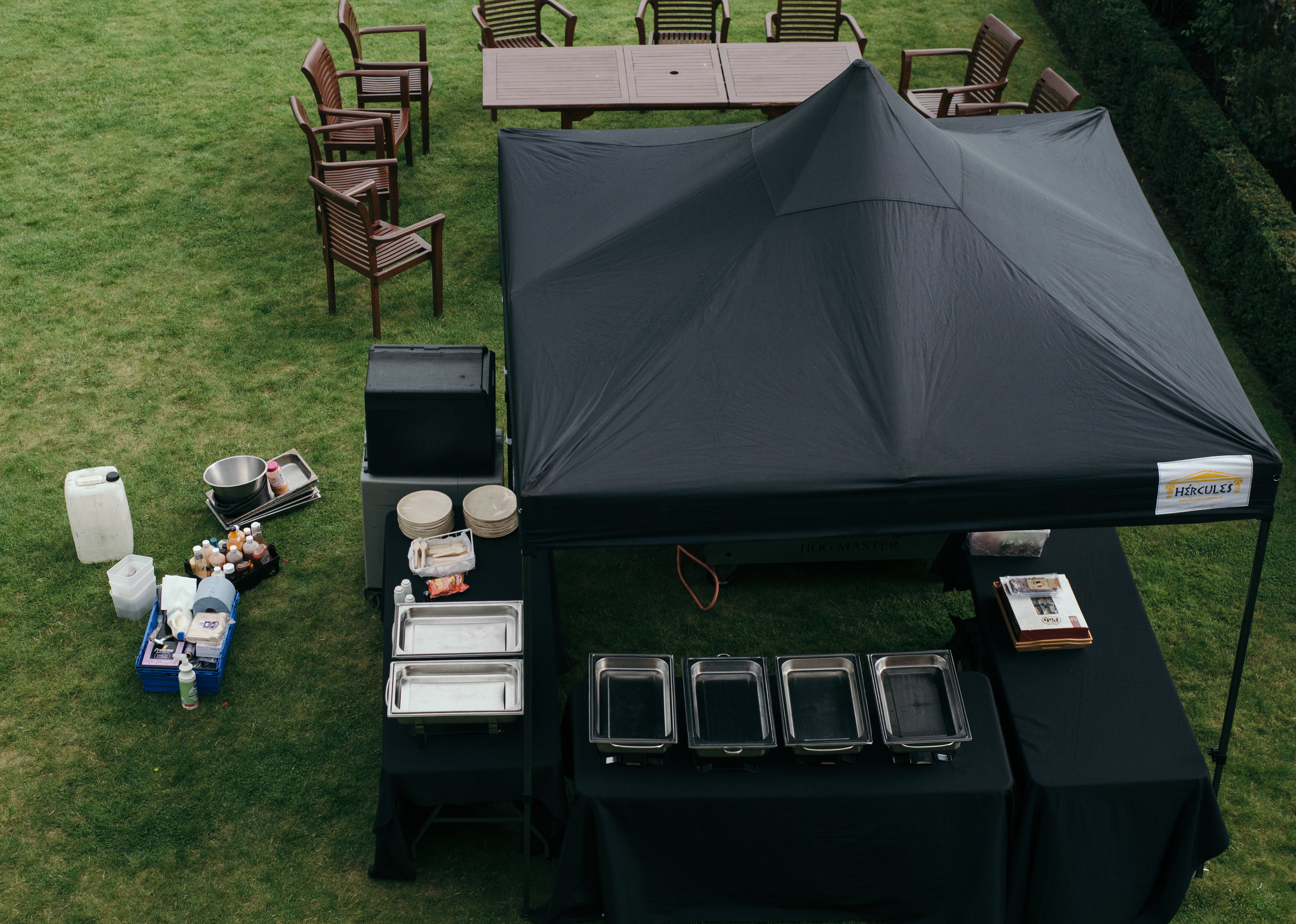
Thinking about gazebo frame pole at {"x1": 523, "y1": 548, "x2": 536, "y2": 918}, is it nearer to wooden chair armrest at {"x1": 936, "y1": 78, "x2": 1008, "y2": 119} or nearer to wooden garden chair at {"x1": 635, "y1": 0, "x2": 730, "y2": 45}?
wooden chair armrest at {"x1": 936, "y1": 78, "x2": 1008, "y2": 119}

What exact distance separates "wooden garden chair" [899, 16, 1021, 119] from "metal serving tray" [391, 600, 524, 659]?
6.42 m

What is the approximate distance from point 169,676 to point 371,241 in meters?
3.32

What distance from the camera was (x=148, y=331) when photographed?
27.2ft

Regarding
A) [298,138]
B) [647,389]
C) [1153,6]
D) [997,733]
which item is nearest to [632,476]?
[647,389]

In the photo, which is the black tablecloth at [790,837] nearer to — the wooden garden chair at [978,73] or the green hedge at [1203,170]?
the green hedge at [1203,170]

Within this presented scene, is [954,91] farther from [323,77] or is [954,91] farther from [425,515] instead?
[425,515]

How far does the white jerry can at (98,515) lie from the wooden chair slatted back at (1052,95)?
724 cm

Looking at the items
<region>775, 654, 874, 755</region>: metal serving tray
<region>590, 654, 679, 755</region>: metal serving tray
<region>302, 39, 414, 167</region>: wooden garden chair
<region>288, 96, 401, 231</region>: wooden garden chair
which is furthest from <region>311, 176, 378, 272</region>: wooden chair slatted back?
<region>775, 654, 874, 755</region>: metal serving tray

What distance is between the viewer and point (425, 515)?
5797 mm

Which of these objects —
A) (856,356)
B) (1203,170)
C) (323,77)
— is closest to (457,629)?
(856,356)

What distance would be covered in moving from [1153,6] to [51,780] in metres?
12.2

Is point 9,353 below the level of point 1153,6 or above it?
below

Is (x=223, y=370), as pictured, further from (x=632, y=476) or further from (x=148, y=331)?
(x=632, y=476)

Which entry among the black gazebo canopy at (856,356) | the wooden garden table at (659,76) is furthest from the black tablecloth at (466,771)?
the wooden garden table at (659,76)
